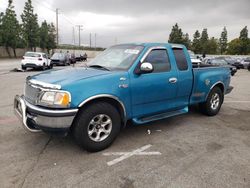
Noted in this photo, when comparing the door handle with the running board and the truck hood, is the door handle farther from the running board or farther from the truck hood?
the truck hood

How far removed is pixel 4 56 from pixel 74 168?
4958 centimetres

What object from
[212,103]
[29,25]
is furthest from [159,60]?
[29,25]

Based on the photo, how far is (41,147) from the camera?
409 centimetres

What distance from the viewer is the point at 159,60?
4.71m

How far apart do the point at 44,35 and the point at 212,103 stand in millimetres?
54532

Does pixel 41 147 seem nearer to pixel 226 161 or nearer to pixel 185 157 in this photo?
pixel 185 157

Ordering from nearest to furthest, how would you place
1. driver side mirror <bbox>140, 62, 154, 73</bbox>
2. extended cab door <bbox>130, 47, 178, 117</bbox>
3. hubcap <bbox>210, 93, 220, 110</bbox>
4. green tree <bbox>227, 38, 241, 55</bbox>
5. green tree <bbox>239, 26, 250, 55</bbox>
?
1. driver side mirror <bbox>140, 62, 154, 73</bbox>
2. extended cab door <bbox>130, 47, 178, 117</bbox>
3. hubcap <bbox>210, 93, 220, 110</bbox>
4. green tree <bbox>239, 26, 250, 55</bbox>
5. green tree <bbox>227, 38, 241, 55</bbox>

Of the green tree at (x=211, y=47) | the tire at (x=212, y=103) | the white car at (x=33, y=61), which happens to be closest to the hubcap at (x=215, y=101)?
the tire at (x=212, y=103)

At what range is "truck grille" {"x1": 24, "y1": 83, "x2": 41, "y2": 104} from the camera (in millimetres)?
3655

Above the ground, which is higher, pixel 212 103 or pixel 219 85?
pixel 219 85

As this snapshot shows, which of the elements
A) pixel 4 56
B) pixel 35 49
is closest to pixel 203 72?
pixel 4 56

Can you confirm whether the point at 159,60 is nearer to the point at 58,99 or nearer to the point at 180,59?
the point at 180,59

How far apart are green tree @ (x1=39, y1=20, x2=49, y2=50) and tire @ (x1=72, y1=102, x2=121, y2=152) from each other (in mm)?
54125

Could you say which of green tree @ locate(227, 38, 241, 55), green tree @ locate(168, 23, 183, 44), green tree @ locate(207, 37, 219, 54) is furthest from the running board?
green tree @ locate(207, 37, 219, 54)
